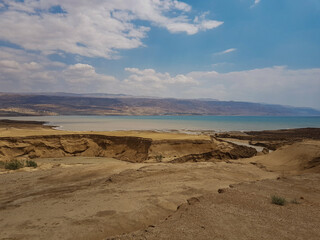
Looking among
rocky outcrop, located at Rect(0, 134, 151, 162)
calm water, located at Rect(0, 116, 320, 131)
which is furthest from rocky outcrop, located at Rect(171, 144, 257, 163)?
calm water, located at Rect(0, 116, 320, 131)

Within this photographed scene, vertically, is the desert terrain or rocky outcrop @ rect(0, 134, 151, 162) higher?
the desert terrain

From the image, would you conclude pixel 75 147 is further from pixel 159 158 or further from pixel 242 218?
pixel 242 218

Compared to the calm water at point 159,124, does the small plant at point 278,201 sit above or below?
above

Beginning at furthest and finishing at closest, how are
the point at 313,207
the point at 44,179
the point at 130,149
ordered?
the point at 130,149 < the point at 44,179 < the point at 313,207

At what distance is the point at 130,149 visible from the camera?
19.6 meters

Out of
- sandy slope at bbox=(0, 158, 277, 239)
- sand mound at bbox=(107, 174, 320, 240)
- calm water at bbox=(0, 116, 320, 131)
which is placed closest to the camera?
sand mound at bbox=(107, 174, 320, 240)

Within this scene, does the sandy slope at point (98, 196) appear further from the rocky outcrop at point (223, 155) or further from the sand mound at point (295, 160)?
the rocky outcrop at point (223, 155)

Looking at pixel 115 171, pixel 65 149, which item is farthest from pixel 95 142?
pixel 115 171

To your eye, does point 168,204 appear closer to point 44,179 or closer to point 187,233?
point 187,233

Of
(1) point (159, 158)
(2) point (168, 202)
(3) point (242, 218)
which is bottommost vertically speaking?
(1) point (159, 158)

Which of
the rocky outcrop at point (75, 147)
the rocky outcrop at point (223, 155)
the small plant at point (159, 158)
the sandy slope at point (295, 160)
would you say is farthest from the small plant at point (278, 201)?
the rocky outcrop at point (75, 147)

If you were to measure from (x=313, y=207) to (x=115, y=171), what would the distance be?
23.2 feet

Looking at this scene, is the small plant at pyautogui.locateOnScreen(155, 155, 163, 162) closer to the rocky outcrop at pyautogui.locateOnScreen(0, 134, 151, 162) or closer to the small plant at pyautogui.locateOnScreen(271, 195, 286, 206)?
the rocky outcrop at pyautogui.locateOnScreen(0, 134, 151, 162)

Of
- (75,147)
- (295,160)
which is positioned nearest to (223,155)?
(295,160)
